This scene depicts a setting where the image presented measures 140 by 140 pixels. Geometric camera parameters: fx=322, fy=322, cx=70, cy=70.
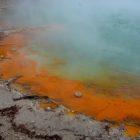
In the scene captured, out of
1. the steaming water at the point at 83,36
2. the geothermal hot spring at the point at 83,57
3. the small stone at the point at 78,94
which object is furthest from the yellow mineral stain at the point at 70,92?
the steaming water at the point at 83,36

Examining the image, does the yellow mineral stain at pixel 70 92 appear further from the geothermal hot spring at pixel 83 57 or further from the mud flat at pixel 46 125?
the mud flat at pixel 46 125

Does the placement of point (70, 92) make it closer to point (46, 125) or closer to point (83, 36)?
point (46, 125)

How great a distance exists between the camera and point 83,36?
16.9m

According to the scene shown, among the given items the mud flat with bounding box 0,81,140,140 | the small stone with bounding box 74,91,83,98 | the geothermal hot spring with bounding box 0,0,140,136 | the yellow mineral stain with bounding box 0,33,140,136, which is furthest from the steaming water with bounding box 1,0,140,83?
the mud flat with bounding box 0,81,140,140

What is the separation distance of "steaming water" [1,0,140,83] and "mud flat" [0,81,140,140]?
2757mm

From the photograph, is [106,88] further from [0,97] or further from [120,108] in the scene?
[0,97]

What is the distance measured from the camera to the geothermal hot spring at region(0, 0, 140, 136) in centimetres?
1076

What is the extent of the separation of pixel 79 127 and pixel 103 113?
1.18 m

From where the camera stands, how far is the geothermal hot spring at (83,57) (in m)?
10.8

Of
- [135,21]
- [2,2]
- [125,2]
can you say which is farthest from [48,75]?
[125,2]

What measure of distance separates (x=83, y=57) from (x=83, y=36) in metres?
2.93

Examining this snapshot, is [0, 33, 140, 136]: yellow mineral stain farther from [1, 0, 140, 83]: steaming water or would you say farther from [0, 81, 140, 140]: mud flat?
[1, 0, 140, 83]: steaming water

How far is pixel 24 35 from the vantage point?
659 inches

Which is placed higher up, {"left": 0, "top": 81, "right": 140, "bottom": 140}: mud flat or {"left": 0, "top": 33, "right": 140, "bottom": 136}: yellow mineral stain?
{"left": 0, "top": 81, "right": 140, "bottom": 140}: mud flat
